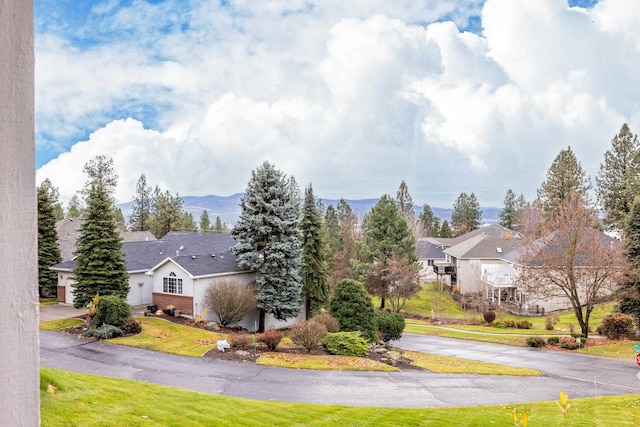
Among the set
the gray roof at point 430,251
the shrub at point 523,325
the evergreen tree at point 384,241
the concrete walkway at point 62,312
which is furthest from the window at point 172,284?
the gray roof at point 430,251

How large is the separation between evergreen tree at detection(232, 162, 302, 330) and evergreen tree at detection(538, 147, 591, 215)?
39413 millimetres

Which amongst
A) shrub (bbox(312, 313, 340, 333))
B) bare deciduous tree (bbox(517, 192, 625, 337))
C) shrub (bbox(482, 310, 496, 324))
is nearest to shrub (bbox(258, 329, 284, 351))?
shrub (bbox(312, 313, 340, 333))

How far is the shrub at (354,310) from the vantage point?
69.4 feet

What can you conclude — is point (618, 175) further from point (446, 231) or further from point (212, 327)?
point (212, 327)

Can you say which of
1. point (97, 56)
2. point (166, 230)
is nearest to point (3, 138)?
point (97, 56)

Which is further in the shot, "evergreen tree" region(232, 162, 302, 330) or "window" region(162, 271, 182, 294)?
"evergreen tree" region(232, 162, 302, 330)

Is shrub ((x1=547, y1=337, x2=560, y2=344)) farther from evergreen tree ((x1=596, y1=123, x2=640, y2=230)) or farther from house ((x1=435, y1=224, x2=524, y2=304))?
evergreen tree ((x1=596, y1=123, x2=640, y2=230))

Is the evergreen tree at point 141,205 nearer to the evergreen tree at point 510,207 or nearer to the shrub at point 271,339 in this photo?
the shrub at point 271,339

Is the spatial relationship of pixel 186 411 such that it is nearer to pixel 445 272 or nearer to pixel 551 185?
pixel 445 272

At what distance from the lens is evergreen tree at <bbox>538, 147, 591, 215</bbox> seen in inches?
2083

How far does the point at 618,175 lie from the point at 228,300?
4301 cm

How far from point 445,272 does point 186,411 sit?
4701 cm

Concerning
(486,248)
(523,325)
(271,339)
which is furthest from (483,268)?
(271,339)

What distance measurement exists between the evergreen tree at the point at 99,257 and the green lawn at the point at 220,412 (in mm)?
15809
